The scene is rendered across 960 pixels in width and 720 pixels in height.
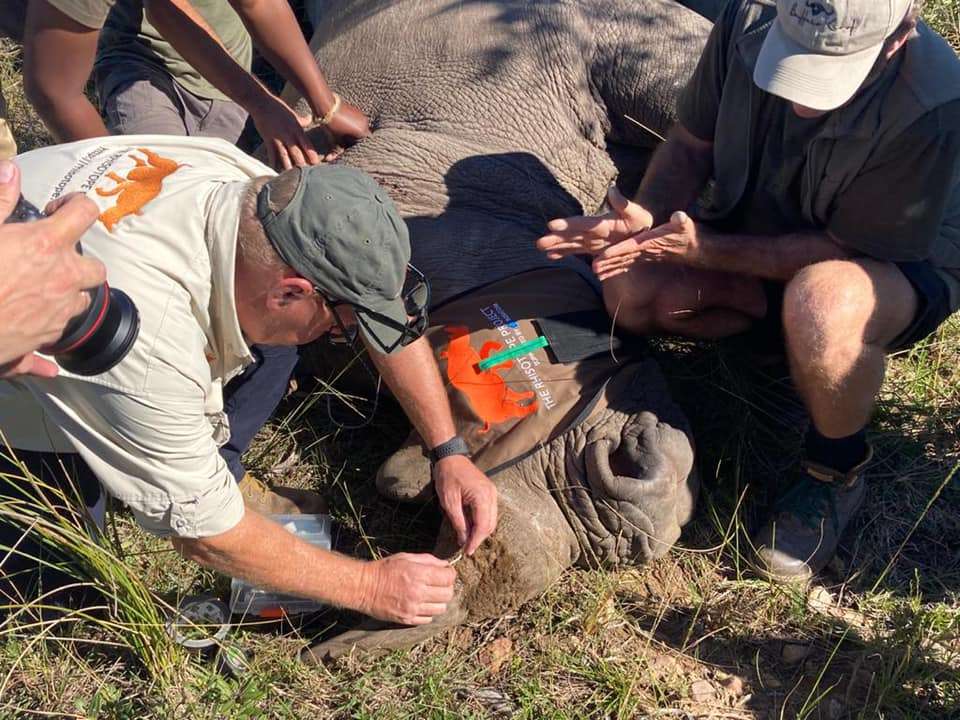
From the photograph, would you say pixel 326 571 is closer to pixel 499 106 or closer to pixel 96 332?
pixel 96 332

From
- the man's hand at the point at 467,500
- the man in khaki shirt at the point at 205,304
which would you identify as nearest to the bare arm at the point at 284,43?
the man in khaki shirt at the point at 205,304

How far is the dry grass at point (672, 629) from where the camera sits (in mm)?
2809

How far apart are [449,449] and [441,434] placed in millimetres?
53

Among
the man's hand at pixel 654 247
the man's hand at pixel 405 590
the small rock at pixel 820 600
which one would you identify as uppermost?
the man's hand at pixel 654 247

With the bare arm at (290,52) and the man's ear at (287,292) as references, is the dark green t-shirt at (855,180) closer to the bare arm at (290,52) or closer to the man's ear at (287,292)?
the bare arm at (290,52)

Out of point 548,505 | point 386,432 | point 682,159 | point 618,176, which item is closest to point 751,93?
A: point 682,159

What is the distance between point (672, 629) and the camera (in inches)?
121

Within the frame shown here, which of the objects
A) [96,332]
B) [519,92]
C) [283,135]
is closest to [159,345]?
[96,332]

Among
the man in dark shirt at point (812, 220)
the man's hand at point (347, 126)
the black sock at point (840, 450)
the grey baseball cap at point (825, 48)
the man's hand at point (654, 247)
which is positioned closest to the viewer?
the grey baseball cap at point (825, 48)

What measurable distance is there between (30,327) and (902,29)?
241 centimetres

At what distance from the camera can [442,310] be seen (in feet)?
11.4

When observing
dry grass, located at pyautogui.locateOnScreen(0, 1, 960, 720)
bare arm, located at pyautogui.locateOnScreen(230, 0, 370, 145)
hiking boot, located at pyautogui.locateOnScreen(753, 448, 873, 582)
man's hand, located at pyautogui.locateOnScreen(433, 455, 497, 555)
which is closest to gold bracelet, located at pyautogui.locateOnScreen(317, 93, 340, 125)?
bare arm, located at pyautogui.locateOnScreen(230, 0, 370, 145)

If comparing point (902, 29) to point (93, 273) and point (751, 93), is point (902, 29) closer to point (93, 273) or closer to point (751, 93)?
point (751, 93)

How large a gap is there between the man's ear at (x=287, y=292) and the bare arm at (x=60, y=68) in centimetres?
136
